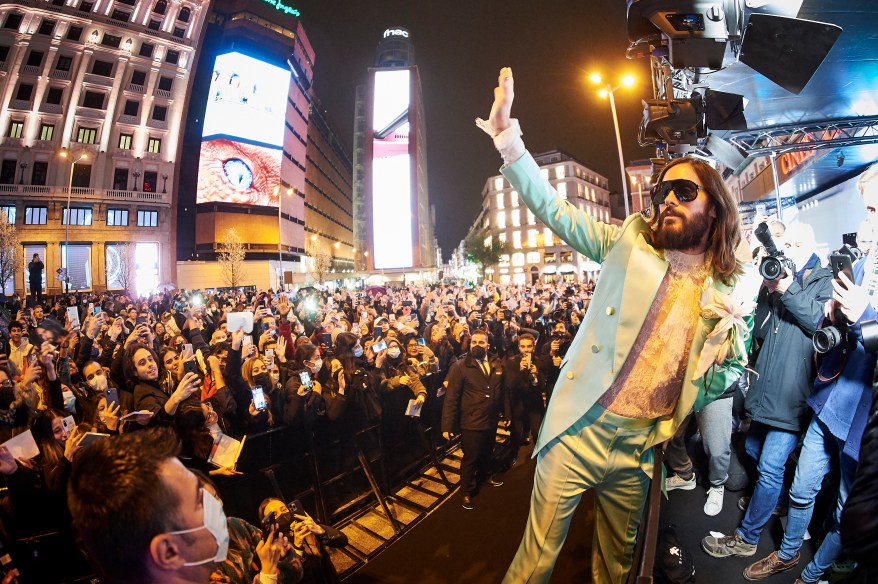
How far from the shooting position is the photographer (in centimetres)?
295

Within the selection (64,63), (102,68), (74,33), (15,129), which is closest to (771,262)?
(15,129)

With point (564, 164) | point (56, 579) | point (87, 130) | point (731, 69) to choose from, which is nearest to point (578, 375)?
point (56, 579)

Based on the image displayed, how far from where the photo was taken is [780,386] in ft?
10.2

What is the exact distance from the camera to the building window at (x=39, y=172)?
3438 centimetres

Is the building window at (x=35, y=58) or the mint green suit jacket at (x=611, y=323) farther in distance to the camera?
the building window at (x=35, y=58)

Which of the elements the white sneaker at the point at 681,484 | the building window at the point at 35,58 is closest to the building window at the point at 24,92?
the building window at the point at 35,58

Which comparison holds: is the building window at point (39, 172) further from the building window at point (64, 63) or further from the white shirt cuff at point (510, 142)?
the white shirt cuff at point (510, 142)

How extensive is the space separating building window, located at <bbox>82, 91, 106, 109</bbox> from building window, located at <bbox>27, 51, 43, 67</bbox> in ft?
11.7

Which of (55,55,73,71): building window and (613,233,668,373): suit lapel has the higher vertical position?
(55,55,73,71): building window

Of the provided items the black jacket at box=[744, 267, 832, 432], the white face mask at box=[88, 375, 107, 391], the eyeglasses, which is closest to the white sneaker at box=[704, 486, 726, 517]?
the black jacket at box=[744, 267, 832, 432]

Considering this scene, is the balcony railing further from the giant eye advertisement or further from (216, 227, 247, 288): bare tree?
(216, 227, 247, 288): bare tree

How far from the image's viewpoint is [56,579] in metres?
2.97

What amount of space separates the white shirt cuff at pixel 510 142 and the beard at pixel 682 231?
82cm

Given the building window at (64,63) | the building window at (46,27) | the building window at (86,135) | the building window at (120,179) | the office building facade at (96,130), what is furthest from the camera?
the building window at (120,179)
